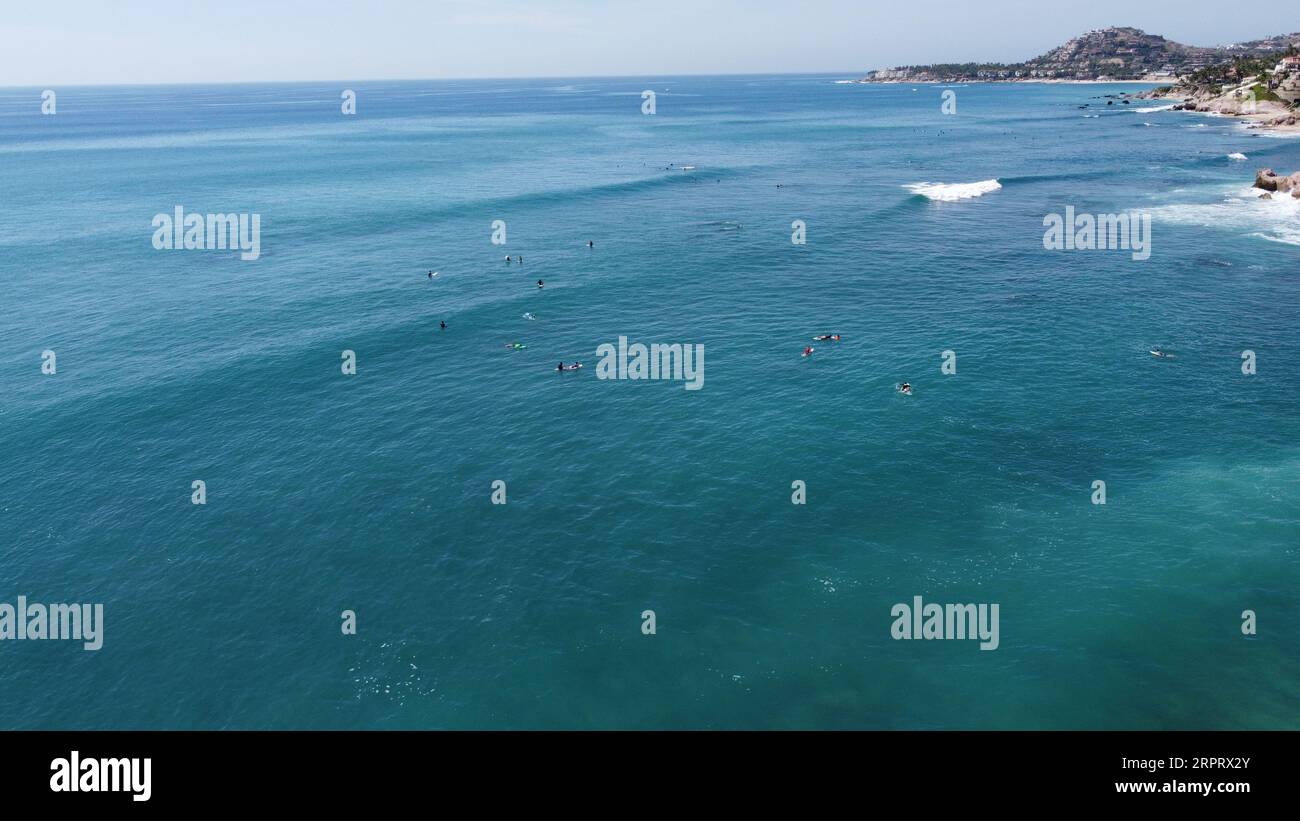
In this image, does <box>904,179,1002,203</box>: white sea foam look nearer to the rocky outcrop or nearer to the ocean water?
the ocean water

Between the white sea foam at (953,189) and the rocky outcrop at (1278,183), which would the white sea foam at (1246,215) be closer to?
the rocky outcrop at (1278,183)

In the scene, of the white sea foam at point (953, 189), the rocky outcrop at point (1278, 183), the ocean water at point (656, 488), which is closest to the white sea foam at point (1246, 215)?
the rocky outcrop at point (1278, 183)

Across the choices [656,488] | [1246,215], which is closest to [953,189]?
[1246,215]

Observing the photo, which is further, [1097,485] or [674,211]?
[674,211]

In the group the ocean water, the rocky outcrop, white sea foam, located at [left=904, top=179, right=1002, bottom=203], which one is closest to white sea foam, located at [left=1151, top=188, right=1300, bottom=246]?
the rocky outcrop

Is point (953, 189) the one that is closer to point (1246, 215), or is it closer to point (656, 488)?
point (1246, 215)

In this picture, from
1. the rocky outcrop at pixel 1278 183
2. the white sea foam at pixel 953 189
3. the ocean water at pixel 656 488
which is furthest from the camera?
the white sea foam at pixel 953 189
